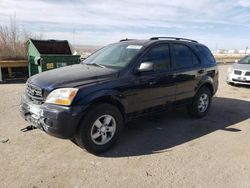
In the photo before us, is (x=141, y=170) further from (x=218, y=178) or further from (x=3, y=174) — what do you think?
(x=3, y=174)

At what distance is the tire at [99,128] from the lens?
149 inches

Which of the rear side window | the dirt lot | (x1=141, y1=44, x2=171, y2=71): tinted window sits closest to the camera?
the dirt lot

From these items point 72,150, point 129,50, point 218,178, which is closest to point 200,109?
point 129,50

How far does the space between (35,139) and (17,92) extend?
14.3ft

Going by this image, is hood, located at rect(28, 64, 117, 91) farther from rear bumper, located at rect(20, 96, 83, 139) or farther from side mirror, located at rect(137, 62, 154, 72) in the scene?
side mirror, located at rect(137, 62, 154, 72)

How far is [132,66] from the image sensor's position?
14.4 ft

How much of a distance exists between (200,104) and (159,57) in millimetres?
1818

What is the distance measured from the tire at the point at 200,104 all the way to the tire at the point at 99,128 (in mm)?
2302

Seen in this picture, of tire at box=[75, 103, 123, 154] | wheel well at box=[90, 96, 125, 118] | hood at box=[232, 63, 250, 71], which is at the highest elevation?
hood at box=[232, 63, 250, 71]

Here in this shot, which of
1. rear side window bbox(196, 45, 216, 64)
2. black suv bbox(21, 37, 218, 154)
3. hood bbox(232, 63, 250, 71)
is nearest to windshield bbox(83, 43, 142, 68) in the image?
black suv bbox(21, 37, 218, 154)

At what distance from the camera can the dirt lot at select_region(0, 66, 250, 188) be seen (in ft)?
10.9

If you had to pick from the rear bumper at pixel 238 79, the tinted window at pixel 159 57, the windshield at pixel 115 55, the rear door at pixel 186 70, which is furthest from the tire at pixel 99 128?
the rear bumper at pixel 238 79

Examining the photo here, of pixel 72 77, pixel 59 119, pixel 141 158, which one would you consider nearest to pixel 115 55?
pixel 72 77

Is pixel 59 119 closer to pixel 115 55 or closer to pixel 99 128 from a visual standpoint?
pixel 99 128
